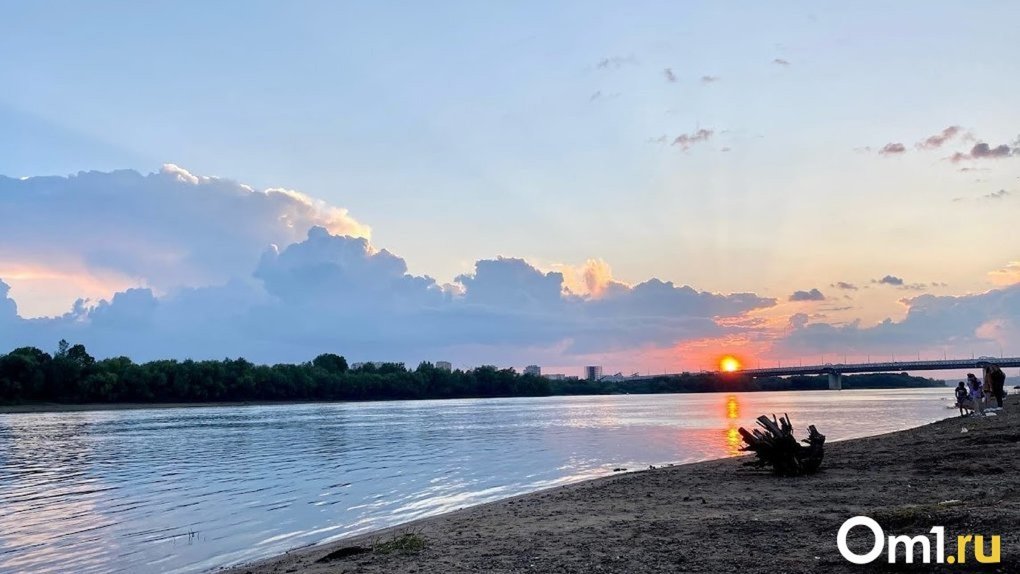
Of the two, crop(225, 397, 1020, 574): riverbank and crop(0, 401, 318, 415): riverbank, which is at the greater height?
crop(225, 397, 1020, 574): riverbank

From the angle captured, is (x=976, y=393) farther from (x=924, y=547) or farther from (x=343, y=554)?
(x=343, y=554)

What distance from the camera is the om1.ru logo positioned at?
28.6 ft

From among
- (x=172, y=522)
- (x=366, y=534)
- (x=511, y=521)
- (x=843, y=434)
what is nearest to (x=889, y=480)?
(x=511, y=521)

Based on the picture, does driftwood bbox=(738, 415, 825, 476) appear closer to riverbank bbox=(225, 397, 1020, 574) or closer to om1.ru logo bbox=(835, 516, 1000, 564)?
riverbank bbox=(225, 397, 1020, 574)

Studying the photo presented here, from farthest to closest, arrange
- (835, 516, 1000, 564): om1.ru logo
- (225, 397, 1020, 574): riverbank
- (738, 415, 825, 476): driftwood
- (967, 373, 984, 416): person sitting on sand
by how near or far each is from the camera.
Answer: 1. (967, 373, 984, 416): person sitting on sand
2. (738, 415, 825, 476): driftwood
3. (225, 397, 1020, 574): riverbank
4. (835, 516, 1000, 564): om1.ru logo

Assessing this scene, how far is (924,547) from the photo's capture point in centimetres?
952

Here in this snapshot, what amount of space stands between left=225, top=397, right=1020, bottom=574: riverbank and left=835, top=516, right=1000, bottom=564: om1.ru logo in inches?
5.5

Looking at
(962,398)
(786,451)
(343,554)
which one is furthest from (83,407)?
(343,554)

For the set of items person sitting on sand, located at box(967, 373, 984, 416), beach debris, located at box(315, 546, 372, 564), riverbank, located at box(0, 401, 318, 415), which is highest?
person sitting on sand, located at box(967, 373, 984, 416)

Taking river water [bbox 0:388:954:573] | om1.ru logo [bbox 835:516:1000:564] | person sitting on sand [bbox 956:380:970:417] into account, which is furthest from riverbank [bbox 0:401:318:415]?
om1.ru logo [bbox 835:516:1000:564]

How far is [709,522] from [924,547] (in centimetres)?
450

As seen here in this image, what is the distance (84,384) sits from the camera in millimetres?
144250

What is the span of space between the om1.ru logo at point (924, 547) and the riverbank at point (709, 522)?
0.14 m

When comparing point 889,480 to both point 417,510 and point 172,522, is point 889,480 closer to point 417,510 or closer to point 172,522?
point 417,510
